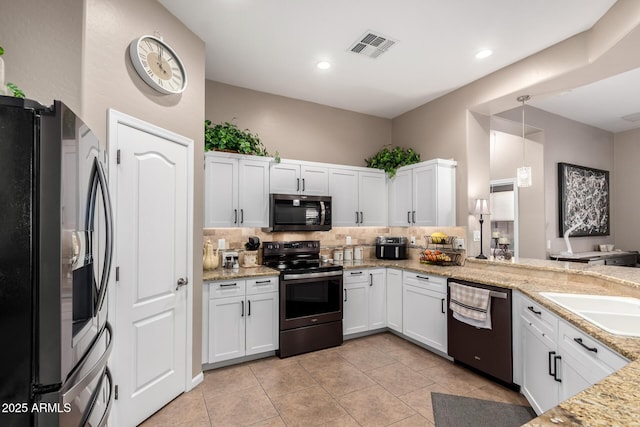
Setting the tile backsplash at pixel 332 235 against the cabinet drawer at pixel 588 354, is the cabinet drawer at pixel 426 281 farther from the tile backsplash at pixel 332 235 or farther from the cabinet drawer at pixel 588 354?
the cabinet drawer at pixel 588 354

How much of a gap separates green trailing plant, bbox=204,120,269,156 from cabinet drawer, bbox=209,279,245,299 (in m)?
1.41

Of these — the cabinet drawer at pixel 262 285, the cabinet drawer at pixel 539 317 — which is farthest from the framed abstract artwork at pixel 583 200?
the cabinet drawer at pixel 262 285

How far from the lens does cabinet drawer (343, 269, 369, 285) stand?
12.6 ft

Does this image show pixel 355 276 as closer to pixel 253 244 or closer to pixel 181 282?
pixel 253 244

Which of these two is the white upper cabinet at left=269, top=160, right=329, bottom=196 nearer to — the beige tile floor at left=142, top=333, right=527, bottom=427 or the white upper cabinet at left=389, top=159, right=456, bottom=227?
the white upper cabinet at left=389, top=159, right=456, bottom=227

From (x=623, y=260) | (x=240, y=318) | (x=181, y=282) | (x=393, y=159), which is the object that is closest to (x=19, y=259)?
(x=181, y=282)

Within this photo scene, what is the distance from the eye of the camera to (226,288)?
3129 mm

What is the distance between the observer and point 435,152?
4266 mm

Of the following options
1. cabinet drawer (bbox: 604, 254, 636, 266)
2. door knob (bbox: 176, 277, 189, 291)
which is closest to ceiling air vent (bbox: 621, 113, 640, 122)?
cabinet drawer (bbox: 604, 254, 636, 266)

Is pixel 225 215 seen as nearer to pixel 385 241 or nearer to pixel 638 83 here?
pixel 385 241

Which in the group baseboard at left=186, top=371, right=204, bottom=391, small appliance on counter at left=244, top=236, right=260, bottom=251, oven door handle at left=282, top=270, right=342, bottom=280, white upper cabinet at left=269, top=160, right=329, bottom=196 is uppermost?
white upper cabinet at left=269, top=160, right=329, bottom=196

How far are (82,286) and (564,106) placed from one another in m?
5.89

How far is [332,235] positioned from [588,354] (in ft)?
10.2

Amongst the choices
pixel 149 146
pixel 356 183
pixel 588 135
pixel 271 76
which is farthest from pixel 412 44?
pixel 588 135
